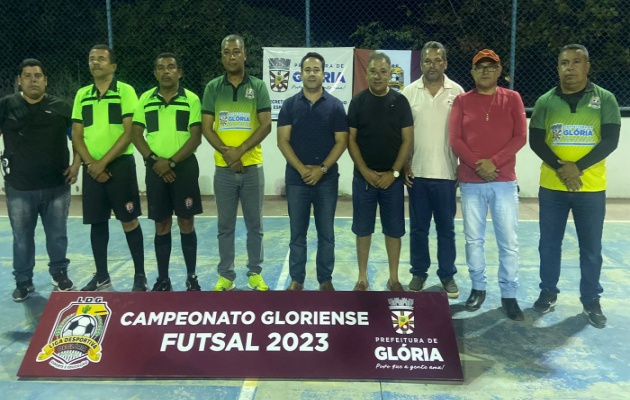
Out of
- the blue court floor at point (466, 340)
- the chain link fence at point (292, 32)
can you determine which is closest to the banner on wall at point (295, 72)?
the chain link fence at point (292, 32)

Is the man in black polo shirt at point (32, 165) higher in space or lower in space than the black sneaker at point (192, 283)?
higher

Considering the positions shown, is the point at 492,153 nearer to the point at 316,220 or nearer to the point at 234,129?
the point at 316,220

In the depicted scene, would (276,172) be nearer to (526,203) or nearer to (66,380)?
A: (526,203)

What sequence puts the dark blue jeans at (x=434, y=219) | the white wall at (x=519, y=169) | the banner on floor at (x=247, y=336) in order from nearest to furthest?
1. the banner on floor at (x=247, y=336)
2. the dark blue jeans at (x=434, y=219)
3. the white wall at (x=519, y=169)

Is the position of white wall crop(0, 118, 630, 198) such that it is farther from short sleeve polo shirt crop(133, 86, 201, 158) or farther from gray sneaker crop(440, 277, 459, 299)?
short sleeve polo shirt crop(133, 86, 201, 158)

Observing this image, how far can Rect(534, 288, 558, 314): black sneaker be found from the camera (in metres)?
4.14

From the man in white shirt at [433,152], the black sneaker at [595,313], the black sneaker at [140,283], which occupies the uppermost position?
the man in white shirt at [433,152]

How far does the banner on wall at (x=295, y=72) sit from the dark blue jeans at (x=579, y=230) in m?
4.89

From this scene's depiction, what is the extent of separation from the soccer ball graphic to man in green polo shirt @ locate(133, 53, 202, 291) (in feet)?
3.83

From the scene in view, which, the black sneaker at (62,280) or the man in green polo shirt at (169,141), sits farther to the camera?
the black sneaker at (62,280)

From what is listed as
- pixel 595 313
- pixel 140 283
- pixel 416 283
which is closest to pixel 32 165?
pixel 140 283

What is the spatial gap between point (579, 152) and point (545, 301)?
3.87 ft

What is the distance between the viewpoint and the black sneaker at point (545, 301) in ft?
13.6

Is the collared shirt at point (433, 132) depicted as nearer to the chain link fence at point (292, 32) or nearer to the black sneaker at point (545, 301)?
the black sneaker at point (545, 301)
